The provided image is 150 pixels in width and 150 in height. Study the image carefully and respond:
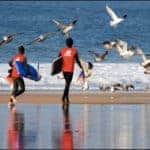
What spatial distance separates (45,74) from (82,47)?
83.4 ft

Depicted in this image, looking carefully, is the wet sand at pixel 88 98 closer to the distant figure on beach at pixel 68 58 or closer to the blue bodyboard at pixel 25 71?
the blue bodyboard at pixel 25 71

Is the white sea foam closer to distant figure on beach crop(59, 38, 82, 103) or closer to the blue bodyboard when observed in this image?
the blue bodyboard

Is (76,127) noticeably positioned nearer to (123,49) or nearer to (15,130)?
(15,130)

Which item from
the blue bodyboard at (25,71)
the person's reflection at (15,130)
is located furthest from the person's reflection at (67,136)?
the blue bodyboard at (25,71)

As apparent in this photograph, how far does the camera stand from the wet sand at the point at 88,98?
26641 millimetres

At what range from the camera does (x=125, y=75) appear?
1374 inches

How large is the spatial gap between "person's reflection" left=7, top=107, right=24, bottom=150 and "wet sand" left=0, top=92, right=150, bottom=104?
2.87 m

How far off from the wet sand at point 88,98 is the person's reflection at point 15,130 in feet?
9.41

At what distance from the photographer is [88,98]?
27.6m

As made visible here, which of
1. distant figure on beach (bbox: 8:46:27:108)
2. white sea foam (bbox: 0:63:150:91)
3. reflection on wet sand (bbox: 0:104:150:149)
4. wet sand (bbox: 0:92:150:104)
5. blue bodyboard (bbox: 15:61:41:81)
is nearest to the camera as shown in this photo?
reflection on wet sand (bbox: 0:104:150:149)

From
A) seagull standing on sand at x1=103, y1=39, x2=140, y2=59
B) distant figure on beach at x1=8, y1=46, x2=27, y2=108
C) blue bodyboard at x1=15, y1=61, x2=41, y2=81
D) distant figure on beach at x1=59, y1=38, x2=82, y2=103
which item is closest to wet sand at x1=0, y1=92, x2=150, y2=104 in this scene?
blue bodyboard at x1=15, y1=61, x2=41, y2=81

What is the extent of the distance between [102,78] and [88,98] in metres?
6.59

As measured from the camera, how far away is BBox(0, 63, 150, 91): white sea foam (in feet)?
104

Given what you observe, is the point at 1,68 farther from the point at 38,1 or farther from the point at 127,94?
the point at 38,1
